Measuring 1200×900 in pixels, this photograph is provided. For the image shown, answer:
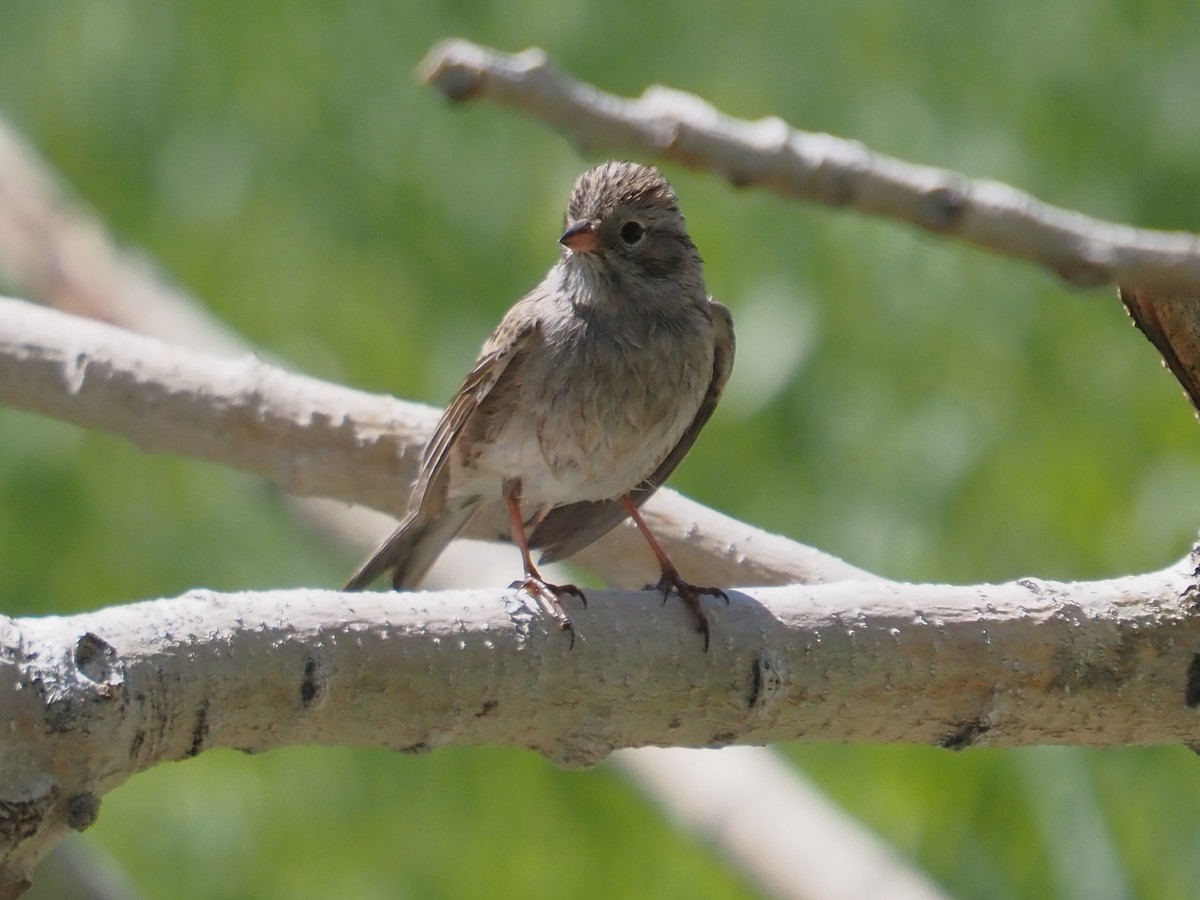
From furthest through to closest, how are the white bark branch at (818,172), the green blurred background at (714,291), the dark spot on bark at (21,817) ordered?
1. the green blurred background at (714,291)
2. the dark spot on bark at (21,817)
3. the white bark branch at (818,172)

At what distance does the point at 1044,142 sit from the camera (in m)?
6.18

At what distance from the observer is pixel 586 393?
12.5 ft

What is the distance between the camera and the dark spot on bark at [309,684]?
239cm

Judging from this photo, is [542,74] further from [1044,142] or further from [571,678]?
[1044,142]

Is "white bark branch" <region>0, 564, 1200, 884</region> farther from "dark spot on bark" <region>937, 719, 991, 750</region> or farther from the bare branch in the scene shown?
the bare branch

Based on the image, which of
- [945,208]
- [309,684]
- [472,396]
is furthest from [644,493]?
[945,208]

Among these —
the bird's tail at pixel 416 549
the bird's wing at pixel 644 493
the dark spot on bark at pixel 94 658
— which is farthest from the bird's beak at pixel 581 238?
the dark spot on bark at pixel 94 658

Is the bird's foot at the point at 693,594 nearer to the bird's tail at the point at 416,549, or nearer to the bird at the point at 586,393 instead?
A: the bird at the point at 586,393

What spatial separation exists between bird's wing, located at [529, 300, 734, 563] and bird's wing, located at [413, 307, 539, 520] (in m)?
0.38

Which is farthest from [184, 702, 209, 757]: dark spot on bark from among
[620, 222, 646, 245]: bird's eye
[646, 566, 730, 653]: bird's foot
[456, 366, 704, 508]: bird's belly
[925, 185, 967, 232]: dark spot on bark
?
[620, 222, 646, 245]: bird's eye

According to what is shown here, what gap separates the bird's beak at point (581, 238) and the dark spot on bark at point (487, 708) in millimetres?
1645

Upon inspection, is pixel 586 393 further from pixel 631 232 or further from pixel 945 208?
pixel 945 208

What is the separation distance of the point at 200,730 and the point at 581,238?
1954 mm

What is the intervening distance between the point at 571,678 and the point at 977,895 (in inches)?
128
